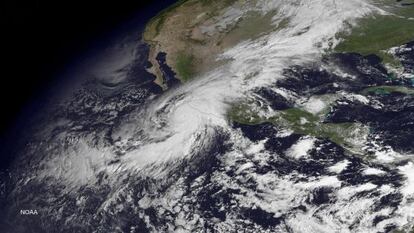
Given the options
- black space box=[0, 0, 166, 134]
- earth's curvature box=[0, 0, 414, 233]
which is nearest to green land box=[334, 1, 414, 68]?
earth's curvature box=[0, 0, 414, 233]

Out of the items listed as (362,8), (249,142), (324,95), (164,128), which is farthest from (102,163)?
(362,8)

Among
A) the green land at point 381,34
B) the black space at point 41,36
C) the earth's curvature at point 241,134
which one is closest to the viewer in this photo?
the earth's curvature at point 241,134

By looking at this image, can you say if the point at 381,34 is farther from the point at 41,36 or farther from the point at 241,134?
the point at 41,36

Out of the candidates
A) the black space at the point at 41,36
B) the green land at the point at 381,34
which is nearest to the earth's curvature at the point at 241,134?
the green land at the point at 381,34

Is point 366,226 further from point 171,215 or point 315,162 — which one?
point 171,215

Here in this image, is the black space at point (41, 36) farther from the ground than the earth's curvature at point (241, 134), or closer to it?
farther from the ground

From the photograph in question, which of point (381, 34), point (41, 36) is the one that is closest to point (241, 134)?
point (381, 34)

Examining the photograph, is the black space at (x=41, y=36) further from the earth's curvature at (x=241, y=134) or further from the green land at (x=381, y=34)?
the green land at (x=381, y=34)
